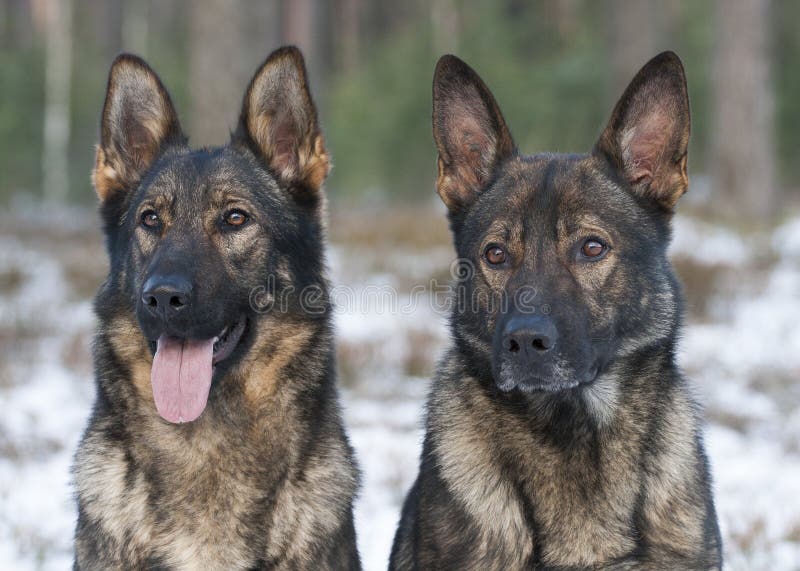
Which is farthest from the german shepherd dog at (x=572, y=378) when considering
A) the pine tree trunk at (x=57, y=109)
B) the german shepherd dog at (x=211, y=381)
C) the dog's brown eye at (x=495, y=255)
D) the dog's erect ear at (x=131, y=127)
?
the pine tree trunk at (x=57, y=109)

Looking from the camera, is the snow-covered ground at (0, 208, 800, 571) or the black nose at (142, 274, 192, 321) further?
the snow-covered ground at (0, 208, 800, 571)

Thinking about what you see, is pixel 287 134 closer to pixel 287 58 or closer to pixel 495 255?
pixel 287 58

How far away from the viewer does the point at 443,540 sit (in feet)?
12.2

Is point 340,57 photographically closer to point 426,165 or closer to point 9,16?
Result: point 9,16

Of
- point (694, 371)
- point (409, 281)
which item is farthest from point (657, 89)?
point (409, 281)

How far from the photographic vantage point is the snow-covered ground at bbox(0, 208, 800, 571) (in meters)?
5.58

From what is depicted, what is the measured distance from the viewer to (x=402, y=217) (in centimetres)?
1373

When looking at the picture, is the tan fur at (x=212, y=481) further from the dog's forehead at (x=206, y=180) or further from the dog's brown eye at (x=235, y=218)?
the dog's forehead at (x=206, y=180)

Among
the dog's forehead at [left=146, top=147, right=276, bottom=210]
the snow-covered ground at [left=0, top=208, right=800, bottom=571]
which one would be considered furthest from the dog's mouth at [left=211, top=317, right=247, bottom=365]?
the snow-covered ground at [left=0, top=208, right=800, bottom=571]

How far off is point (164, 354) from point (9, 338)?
19.5 ft

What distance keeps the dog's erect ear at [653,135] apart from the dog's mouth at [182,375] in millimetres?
1897

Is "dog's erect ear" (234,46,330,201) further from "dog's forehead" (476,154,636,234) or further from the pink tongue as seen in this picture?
the pink tongue

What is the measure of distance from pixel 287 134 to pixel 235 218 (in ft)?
1.96

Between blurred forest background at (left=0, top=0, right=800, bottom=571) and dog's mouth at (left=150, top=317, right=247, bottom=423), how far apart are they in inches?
32.1
